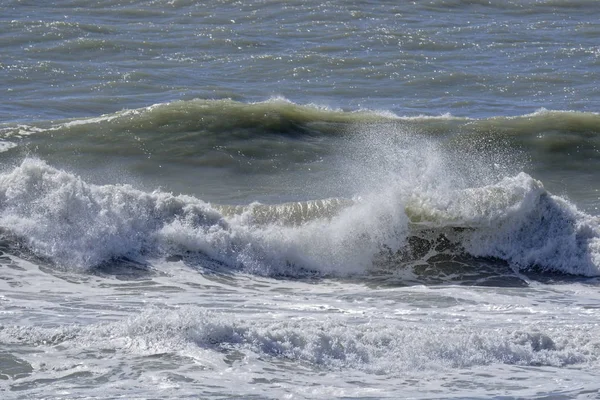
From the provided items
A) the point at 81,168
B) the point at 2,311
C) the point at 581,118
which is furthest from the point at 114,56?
the point at 2,311

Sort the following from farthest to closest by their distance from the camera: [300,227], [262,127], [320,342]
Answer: [262,127] < [300,227] < [320,342]

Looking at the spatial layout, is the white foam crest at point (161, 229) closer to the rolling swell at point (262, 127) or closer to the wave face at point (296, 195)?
the wave face at point (296, 195)

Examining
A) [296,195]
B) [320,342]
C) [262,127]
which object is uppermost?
[262,127]

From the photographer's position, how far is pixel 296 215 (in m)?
11.7

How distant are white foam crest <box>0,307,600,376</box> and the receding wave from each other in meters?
2.47

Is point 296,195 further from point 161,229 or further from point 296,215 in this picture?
point 161,229

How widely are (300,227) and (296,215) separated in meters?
0.37

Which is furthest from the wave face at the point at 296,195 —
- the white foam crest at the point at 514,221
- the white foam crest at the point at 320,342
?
the white foam crest at the point at 320,342

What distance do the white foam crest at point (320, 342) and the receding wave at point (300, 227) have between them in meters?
2.47

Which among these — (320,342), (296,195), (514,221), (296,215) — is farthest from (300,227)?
(320,342)

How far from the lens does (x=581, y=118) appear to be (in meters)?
16.4

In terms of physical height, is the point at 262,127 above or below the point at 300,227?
above

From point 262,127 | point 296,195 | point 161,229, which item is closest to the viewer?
point 161,229

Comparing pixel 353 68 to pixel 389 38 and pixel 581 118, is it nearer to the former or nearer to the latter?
pixel 389 38
